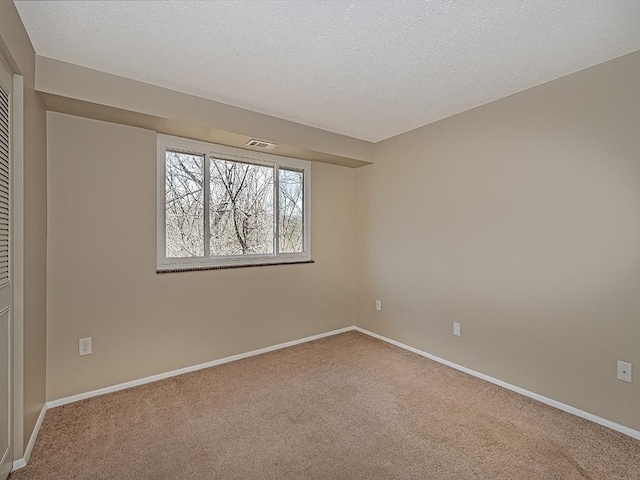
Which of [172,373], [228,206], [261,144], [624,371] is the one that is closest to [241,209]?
[228,206]

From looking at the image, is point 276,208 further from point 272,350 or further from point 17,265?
point 17,265

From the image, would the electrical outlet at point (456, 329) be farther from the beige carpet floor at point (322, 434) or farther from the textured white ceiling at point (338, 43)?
the textured white ceiling at point (338, 43)

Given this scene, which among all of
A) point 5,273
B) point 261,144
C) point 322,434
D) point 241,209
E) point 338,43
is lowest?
point 322,434

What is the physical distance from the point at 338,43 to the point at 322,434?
7.89 ft

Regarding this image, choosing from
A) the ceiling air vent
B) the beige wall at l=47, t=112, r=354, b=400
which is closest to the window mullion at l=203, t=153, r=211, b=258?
the beige wall at l=47, t=112, r=354, b=400

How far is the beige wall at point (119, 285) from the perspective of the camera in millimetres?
2408

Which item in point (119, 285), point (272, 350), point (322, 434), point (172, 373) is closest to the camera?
point (322, 434)

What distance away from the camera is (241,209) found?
3.41 m

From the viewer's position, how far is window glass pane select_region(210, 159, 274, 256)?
10.6ft

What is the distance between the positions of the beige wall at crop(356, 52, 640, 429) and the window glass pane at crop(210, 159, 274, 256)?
1476mm

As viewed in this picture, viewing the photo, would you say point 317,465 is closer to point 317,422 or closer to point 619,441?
point 317,422

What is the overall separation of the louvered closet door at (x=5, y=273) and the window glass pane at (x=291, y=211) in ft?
7.66

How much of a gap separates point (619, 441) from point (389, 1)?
9.33ft

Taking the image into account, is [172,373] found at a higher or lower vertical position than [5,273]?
lower
